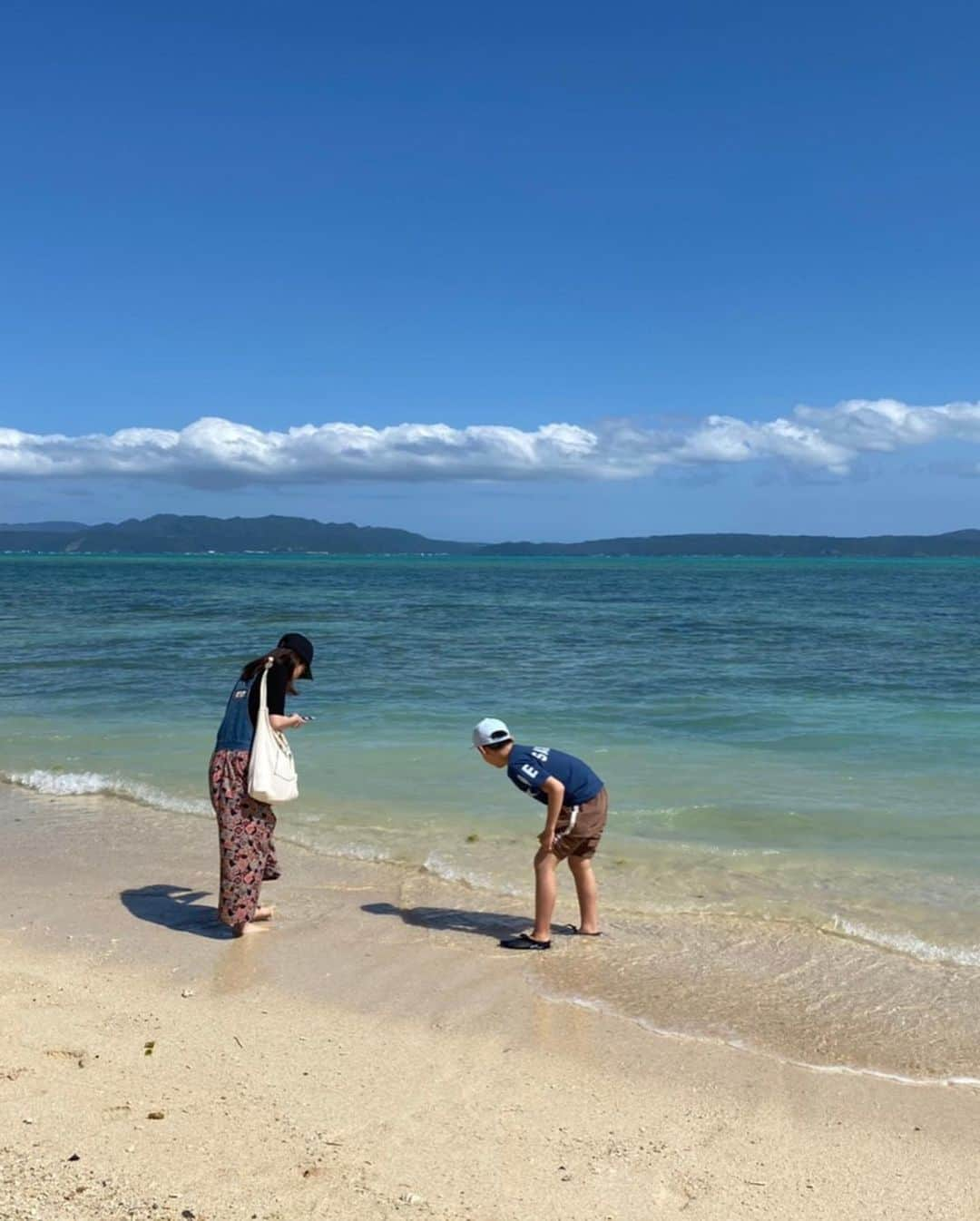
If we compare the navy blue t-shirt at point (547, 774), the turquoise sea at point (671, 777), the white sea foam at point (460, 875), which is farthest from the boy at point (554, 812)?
the white sea foam at point (460, 875)

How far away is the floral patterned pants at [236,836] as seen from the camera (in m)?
6.35

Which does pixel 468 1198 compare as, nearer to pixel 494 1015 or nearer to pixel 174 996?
pixel 494 1015

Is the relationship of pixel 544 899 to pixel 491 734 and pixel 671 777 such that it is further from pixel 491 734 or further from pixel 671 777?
pixel 671 777

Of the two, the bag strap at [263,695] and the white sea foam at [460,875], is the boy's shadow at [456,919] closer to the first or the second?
the white sea foam at [460,875]

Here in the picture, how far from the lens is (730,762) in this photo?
1176cm

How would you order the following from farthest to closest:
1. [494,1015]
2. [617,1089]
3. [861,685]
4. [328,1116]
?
[861,685]
[494,1015]
[617,1089]
[328,1116]

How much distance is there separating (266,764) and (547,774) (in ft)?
5.39

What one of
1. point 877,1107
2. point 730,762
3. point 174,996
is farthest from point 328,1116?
point 730,762

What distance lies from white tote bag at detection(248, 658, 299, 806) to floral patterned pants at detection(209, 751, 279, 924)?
0.31ft

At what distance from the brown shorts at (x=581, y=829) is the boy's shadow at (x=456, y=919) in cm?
60

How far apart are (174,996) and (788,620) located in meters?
31.6

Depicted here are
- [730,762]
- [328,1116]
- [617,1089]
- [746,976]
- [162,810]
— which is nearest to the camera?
[328,1116]

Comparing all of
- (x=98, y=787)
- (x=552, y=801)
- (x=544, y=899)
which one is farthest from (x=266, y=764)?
(x=98, y=787)

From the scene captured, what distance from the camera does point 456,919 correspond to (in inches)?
267
